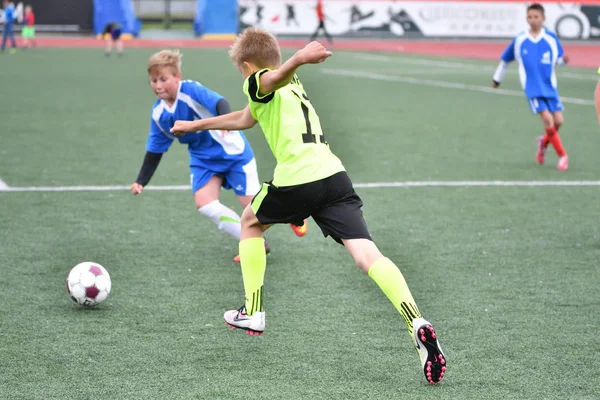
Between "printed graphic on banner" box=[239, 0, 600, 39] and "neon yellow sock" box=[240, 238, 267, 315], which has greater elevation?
"neon yellow sock" box=[240, 238, 267, 315]

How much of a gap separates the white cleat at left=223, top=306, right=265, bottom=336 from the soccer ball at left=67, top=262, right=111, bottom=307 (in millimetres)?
995

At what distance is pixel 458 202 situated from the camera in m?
8.48

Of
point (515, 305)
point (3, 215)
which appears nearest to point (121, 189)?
point (3, 215)

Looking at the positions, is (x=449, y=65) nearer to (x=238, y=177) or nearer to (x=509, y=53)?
(x=509, y=53)

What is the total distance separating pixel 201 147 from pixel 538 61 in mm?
5611

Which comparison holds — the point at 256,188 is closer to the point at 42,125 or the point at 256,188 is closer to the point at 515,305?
the point at 515,305

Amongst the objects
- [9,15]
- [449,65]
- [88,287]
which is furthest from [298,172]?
[9,15]

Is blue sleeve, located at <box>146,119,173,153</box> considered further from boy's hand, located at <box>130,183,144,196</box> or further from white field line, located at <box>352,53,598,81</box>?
white field line, located at <box>352,53,598,81</box>

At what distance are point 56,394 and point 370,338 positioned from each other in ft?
5.24

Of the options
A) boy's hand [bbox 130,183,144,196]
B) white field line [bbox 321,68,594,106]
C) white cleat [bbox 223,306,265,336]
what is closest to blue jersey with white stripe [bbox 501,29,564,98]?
boy's hand [bbox 130,183,144,196]

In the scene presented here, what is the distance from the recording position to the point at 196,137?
6.40m

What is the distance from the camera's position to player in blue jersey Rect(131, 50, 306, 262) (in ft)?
20.1

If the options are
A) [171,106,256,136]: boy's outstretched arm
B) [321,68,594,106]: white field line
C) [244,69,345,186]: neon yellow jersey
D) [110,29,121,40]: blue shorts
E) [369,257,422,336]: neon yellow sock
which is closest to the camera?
[369,257,422,336]: neon yellow sock

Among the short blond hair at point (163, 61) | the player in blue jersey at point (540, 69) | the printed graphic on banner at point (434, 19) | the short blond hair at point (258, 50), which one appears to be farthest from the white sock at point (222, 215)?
the printed graphic on banner at point (434, 19)
